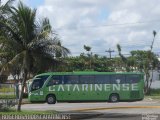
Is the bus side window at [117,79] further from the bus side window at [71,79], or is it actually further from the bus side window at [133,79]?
the bus side window at [71,79]

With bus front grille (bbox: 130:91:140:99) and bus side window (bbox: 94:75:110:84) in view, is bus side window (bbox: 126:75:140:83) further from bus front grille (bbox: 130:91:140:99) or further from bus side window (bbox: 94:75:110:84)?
bus side window (bbox: 94:75:110:84)

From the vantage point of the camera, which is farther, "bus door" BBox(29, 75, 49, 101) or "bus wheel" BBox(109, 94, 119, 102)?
"bus wheel" BBox(109, 94, 119, 102)

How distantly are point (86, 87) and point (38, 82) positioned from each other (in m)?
4.39

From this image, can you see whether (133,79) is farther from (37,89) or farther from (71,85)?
(37,89)

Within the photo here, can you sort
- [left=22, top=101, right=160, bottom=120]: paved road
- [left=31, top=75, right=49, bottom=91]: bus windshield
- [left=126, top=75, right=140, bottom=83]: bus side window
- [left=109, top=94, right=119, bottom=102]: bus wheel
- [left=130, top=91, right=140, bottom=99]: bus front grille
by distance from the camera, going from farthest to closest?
[left=109, top=94, right=119, bottom=102]: bus wheel → [left=130, top=91, right=140, bottom=99]: bus front grille → [left=126, top=75, right=140, bottom=83]: bus side window → [left=31, top=75, right=49, bottom=91]: bus windshield → [left=22, top=101, right=160, bottom=120]: paved road

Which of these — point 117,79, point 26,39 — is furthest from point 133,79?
point 26,39

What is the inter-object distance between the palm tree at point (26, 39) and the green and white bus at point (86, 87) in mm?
16272

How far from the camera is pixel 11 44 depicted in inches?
928

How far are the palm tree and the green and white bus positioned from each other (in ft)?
53.4

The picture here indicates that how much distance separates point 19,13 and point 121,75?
62.1 feet

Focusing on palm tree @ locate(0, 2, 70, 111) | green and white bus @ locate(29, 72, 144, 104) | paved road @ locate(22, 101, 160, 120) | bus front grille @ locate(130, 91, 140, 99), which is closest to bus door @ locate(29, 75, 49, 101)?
green and white bus @ locate(29, 72, 144, 104)

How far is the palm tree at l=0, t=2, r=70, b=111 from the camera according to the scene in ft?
77.3

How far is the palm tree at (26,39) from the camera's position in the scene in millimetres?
23553

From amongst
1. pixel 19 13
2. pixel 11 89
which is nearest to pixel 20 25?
pixel 19 13
